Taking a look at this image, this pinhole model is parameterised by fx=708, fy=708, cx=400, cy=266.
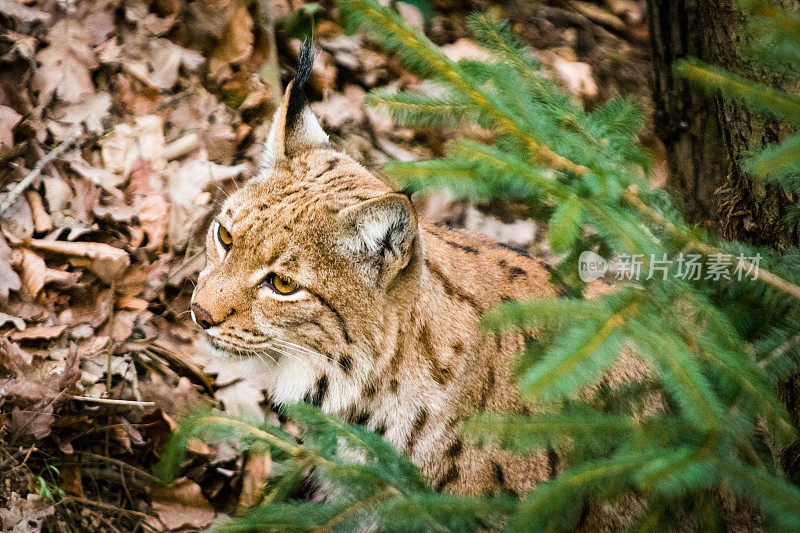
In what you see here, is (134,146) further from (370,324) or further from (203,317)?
(370,324)

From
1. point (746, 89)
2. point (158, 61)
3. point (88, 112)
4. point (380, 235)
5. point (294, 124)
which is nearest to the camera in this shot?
point (746, 89)

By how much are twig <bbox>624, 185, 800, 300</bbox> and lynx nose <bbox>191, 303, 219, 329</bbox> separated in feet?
5.33

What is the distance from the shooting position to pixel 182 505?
3.30 metres

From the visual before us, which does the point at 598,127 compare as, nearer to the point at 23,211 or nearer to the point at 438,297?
the point at 438,297

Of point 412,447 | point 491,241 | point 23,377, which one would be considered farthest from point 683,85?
point 23,377

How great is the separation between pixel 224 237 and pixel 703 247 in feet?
6.28

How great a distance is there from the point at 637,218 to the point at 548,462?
116 cm

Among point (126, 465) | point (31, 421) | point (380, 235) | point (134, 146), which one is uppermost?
point (380, 235)

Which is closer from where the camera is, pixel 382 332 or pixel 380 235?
pixel 380 235

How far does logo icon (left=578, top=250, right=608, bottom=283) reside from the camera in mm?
2344

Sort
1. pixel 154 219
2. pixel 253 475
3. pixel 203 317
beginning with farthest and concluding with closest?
pixel 154 219 → pixel 253 475 → pixel 203 317

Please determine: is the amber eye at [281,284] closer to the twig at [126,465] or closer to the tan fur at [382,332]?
the tan fur at [382,332]

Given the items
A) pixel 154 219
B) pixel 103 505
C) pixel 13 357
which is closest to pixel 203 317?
pixel 103 505

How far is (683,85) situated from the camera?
3.77 m
